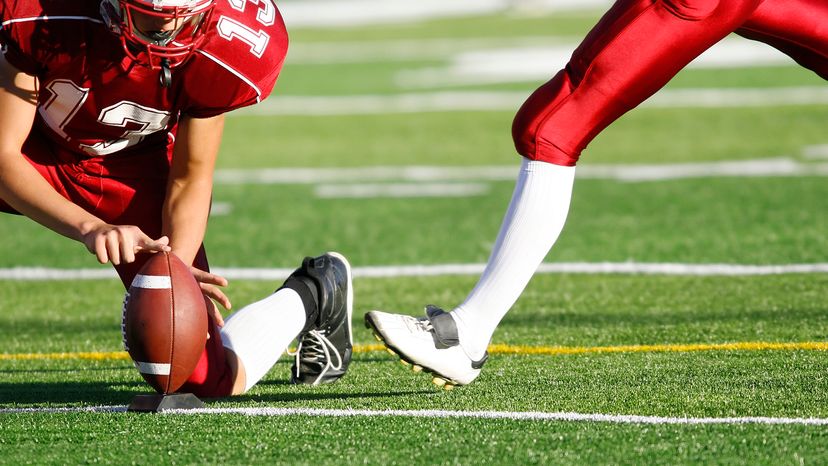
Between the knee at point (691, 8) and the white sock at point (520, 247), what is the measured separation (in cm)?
45

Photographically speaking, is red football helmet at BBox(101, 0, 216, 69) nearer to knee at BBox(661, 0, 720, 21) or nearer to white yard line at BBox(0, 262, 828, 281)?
knee at BBox(661, 0, 720, 21)

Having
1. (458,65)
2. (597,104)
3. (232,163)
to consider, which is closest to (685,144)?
Answer: (232,163)

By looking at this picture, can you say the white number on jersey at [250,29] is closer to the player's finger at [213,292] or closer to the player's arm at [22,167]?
the player's arm at [22,167]

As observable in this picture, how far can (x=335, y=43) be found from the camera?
75.7ft

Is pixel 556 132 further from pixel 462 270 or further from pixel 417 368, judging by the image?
pixel 462 270

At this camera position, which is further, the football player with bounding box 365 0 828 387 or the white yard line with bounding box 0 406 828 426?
the football player with bounding box 365 0 828 387

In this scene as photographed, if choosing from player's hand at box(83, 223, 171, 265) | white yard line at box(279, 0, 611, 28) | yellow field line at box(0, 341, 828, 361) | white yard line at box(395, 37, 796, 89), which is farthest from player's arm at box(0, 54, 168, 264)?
white yard line at box(279, 0, 611, 28)

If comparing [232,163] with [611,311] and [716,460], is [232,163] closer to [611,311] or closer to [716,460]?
[611,311]

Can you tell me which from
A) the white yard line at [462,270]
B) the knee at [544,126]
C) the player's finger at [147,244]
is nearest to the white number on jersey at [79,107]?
the player's finger at [147,244]

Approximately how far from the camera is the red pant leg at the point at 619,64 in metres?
3.12

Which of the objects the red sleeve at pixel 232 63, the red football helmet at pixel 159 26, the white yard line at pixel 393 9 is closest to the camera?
the red football helmet at pixel 159 26

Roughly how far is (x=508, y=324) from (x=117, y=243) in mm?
2003

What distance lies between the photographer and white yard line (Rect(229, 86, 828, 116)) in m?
12.9

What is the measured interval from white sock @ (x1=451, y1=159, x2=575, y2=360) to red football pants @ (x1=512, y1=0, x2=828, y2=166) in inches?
2.1
